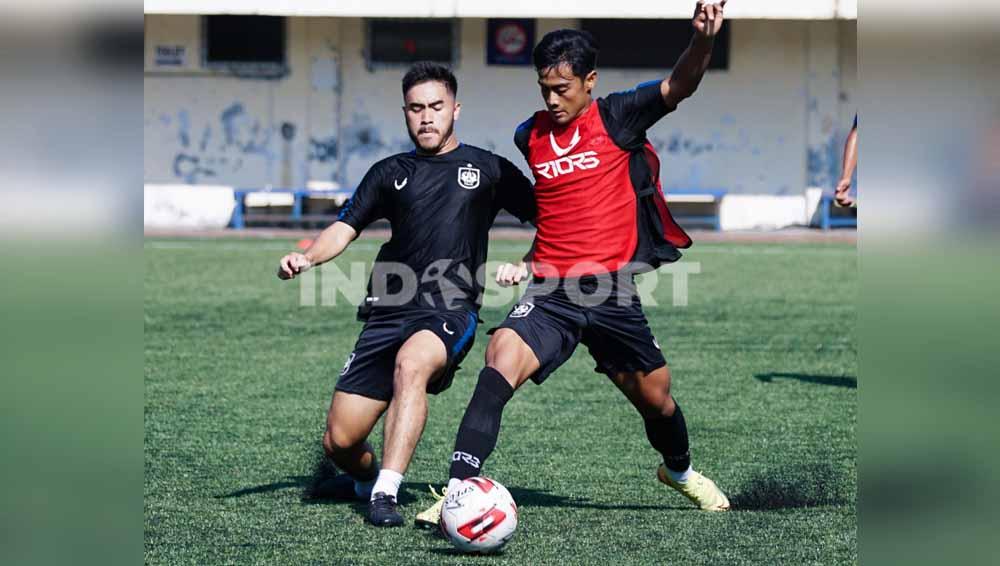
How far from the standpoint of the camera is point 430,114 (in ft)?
20.1

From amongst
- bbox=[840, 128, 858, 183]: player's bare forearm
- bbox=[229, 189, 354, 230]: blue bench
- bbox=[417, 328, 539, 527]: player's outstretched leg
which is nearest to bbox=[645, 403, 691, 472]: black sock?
bbox=[417, 328, 539, 527]: player's outstretched leg

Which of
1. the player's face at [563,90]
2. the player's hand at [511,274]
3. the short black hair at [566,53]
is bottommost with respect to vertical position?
the player's hand at [511,274]

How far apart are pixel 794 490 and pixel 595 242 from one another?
4.95 feet

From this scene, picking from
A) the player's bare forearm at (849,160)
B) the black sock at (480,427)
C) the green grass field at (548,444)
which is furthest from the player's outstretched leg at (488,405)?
the player's bare forearm at (849,160)

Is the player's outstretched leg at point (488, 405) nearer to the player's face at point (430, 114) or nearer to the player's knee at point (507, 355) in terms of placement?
the player's knee at point (507, 355)

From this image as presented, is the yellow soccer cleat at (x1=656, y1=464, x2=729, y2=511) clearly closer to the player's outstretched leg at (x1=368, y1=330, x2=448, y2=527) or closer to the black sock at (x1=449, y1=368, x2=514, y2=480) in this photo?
the black sock at (x1=449, y1=368, x2=514, y2=480)

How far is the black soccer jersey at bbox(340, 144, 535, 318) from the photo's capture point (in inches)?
241

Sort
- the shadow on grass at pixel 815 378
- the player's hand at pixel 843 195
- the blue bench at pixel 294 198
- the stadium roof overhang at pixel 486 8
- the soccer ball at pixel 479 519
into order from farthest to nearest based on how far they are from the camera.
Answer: the blue bench at pixel 294 198 → the stadium roof overhang at pixel 486 8 → the shadow on grass at pixel 815 378 → the player's hand at pixel 843 195 → the soccer ball at pixel 479 519

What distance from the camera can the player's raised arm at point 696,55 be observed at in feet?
16.8

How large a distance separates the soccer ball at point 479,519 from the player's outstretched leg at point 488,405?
14 cm

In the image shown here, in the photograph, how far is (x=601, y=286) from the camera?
19.2ft

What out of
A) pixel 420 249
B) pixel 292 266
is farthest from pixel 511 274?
pixel 292 266

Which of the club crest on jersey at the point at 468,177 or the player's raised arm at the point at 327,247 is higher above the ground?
the club crest on jersey at the point at 468,177
